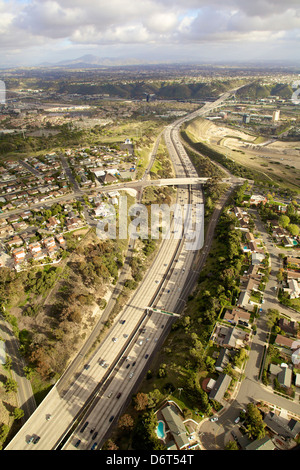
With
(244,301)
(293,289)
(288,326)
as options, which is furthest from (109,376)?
(293,289)

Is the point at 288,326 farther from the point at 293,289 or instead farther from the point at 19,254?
the point at 19,254

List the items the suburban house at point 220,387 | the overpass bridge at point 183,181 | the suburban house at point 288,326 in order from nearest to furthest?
the suburban house at point 220,387 < the suburban house at point 288,326 < the overpass bridge at point 183,181

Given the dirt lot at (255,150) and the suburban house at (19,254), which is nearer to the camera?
the suburban house at (19,254)

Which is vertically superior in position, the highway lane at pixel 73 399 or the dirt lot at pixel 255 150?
the dirt lot at pixel 255 150

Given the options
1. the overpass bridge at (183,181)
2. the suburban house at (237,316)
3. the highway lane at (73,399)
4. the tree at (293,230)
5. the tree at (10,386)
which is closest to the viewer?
the highway lane at (73,399)

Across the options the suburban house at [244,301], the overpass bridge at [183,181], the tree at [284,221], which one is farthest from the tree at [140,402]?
the overpass bridge at [183,181]

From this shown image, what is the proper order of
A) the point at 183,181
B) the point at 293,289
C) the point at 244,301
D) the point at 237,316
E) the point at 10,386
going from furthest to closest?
the point at 183,181 → the point at 293,289 → the point at 244,301 → the point at 237,316 → the point at 10,386

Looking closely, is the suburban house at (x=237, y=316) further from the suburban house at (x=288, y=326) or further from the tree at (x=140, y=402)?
the tree at (x=140, y=402)

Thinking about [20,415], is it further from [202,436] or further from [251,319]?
[251,319]

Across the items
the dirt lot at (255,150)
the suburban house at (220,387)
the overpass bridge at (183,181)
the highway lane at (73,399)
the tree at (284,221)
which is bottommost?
the highway lane at (73,399)

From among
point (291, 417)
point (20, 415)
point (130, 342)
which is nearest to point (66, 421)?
point (20, 415)

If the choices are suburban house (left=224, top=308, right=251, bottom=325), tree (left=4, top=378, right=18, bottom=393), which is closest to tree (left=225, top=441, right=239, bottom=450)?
suburban house (left=224, top=308, right=251, bottom=325)
